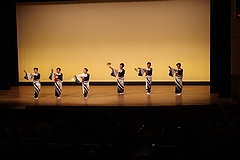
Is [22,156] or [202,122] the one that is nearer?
[22,156]

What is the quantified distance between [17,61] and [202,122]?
41.4ft

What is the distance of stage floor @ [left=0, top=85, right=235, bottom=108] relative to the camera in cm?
1320

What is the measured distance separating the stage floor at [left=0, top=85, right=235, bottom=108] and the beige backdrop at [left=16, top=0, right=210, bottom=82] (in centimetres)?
107

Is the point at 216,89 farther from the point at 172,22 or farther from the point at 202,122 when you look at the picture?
the point at 202,122

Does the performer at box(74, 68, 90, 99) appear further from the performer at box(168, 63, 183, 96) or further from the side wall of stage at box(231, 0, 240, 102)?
the side wall of stage at box(231, 0, 240, 102)

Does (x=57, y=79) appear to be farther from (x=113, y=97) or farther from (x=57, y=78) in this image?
(x=113, y=97)

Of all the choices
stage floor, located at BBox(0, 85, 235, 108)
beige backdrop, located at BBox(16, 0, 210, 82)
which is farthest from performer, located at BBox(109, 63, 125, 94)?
beige backdrop, located at BBox(16, 0, 210, 82)

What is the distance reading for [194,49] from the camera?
18.5 metres

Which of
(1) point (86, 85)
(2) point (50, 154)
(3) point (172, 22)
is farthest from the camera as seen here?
(3) point (172, 22)

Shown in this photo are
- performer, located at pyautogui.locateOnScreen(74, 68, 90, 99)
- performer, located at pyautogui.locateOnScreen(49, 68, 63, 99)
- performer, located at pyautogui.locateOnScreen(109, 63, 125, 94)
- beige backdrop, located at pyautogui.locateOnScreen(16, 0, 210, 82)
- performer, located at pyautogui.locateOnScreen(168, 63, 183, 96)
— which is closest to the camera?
performer, located at pyautogui.locateOnScreen(74, 68, 90, 99)

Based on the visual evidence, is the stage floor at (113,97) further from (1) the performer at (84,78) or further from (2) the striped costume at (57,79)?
(1) the performer at (84,78)

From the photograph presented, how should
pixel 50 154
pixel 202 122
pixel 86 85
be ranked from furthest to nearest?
pixel 86 85, pixel 202 122, pixel 50 154

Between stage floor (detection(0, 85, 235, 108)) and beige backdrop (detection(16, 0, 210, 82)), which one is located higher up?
beige backdrop (detection(16, 0, 210, 82))

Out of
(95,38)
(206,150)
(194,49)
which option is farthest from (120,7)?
(206,150)
